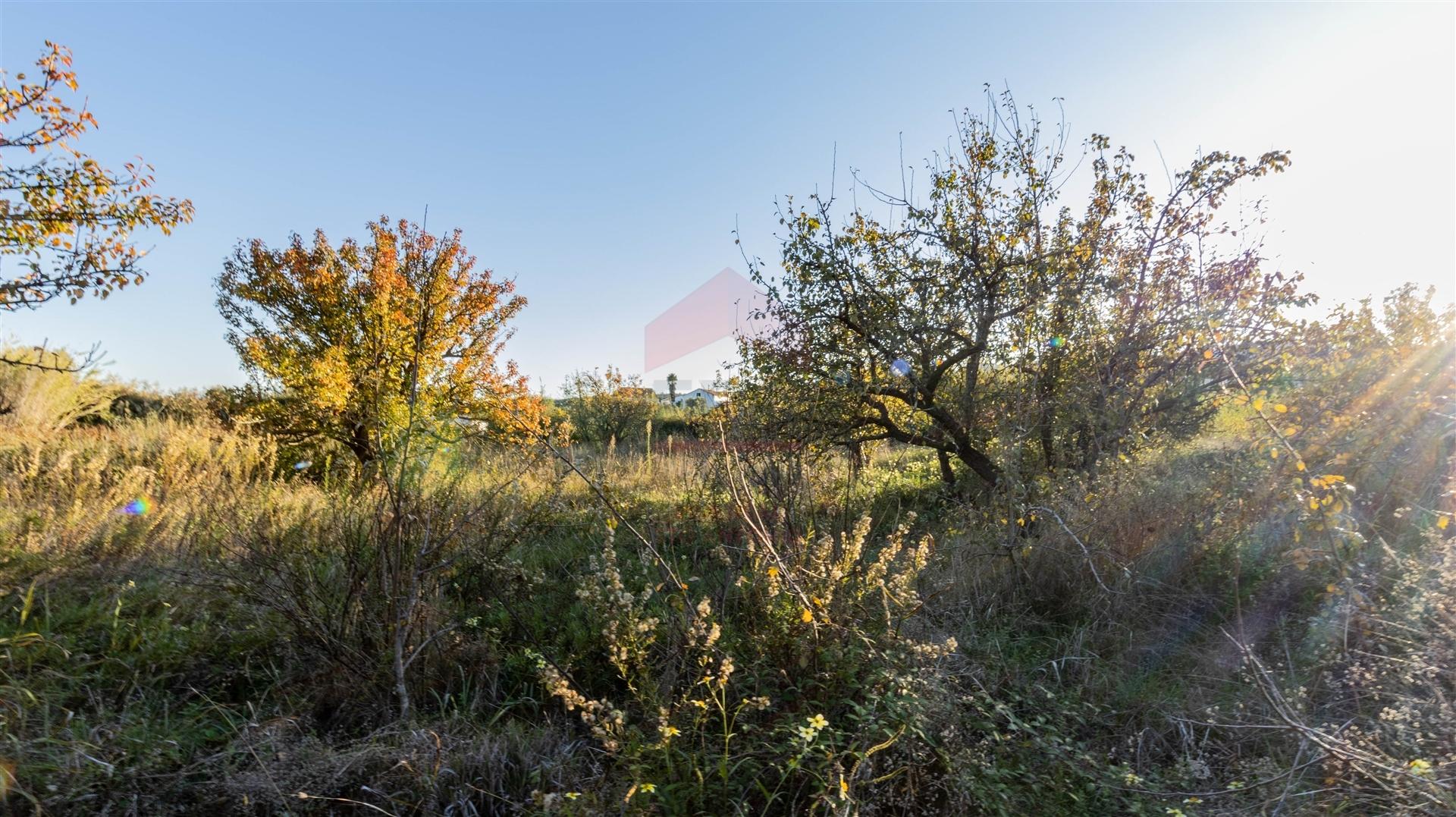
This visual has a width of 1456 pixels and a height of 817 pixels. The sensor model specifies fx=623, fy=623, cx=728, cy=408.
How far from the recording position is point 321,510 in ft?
16.7

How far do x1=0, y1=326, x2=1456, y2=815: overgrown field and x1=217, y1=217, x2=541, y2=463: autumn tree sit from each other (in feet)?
7.20

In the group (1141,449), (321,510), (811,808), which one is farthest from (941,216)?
(321,510)

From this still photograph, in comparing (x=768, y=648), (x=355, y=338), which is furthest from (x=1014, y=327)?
(x=355, y=338)

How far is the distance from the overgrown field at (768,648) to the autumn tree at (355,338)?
7.20ft

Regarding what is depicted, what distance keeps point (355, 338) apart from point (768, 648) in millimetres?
7290

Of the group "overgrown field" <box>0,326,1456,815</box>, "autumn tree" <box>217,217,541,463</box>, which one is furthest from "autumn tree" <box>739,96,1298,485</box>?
"autumn tree" <box>217,217,541,463</box>

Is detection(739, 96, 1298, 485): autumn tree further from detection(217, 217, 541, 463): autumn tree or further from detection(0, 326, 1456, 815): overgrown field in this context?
detection(217, 217, 541, 463): autumn tree

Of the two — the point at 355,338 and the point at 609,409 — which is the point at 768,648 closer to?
the point at 355,338

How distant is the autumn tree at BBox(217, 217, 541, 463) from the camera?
23.0 feet

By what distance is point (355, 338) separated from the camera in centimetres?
777

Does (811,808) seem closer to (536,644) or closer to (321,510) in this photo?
(536,644)

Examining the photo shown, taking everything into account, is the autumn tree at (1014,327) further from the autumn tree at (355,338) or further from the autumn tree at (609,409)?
the autumn tree at (609,409)

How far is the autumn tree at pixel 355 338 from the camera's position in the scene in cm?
Answer: 701

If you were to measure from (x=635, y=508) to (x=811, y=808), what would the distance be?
3.82m
